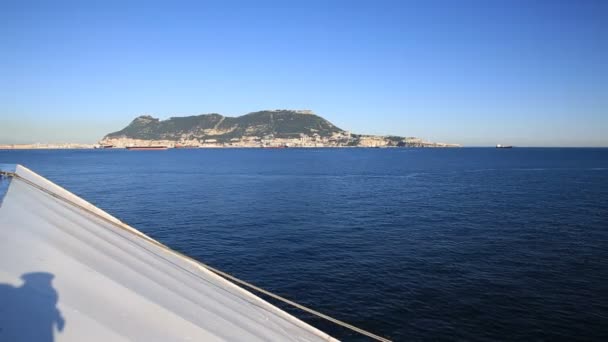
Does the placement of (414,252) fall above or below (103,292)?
below

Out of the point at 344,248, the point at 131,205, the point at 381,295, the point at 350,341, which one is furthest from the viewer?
the point at 131,205

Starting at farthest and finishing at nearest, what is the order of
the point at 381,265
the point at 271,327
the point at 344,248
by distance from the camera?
the point at 344,248, the point at 381,265, the point at 271,327

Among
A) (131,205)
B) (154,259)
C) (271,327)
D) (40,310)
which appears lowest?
(131,205)

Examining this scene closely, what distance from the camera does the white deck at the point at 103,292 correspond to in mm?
4930

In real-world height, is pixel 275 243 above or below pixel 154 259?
below

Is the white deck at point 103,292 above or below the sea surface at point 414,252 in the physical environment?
above

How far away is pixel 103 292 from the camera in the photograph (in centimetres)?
601

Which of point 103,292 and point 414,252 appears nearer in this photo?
point 103,292

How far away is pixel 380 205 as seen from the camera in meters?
52.6

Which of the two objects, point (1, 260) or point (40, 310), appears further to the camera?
point (1, 260)

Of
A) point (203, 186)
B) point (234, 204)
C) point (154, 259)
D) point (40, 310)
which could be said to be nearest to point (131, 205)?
point (234, 204)

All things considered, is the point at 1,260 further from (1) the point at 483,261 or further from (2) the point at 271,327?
(1) the point at 483,261

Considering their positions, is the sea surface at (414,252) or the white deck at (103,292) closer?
the white deck at (103,292)

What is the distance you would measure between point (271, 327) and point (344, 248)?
25.2 m
